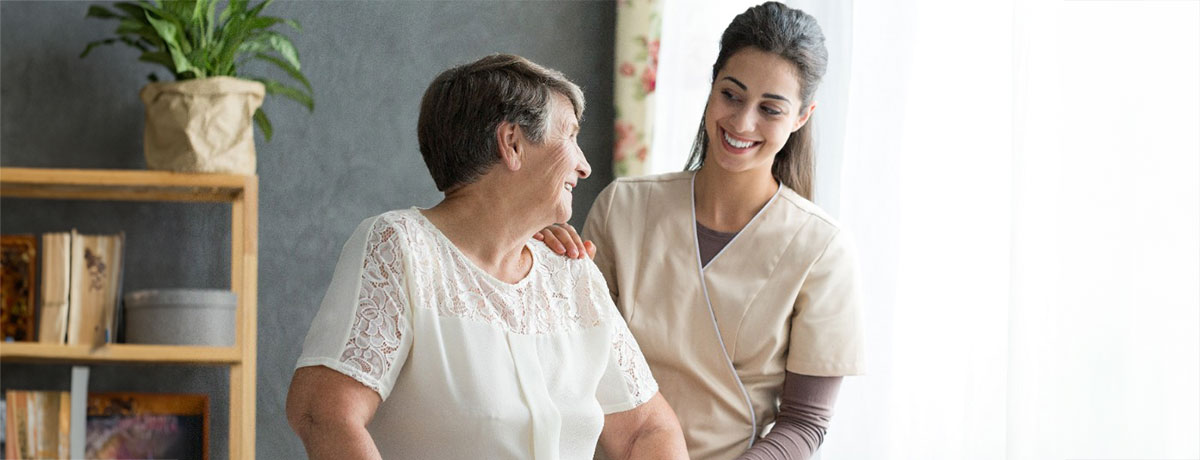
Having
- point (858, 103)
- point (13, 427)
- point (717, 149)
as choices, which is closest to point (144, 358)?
point (13, 427)

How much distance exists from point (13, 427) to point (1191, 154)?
217cm

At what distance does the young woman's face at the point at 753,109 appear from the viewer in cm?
186

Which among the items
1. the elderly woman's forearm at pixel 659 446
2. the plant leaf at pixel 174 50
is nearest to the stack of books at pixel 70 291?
the plant leaf at pixel 174 50

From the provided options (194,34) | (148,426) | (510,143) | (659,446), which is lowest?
(148,426)

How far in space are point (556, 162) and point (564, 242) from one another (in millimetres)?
188

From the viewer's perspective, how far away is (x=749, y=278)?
1929 millimetres

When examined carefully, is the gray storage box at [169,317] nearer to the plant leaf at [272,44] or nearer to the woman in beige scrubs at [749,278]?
the plant leaf at [272,44]

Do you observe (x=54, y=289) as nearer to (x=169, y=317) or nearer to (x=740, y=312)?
(x=169, y=317)

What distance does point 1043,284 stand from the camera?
159 centimetres

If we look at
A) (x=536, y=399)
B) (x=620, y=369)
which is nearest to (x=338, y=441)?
(x=536, y=399)

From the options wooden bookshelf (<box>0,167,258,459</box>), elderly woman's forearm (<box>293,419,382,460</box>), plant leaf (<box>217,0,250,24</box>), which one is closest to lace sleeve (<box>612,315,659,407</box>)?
elderly woman's forearm (<box>293,419,382,460</box>)

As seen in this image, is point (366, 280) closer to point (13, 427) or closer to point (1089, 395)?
point (1089, 395)

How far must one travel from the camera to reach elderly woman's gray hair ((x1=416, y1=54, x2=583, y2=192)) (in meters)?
1.59

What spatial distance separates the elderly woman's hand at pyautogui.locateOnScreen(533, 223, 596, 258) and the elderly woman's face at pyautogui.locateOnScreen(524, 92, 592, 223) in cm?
11
